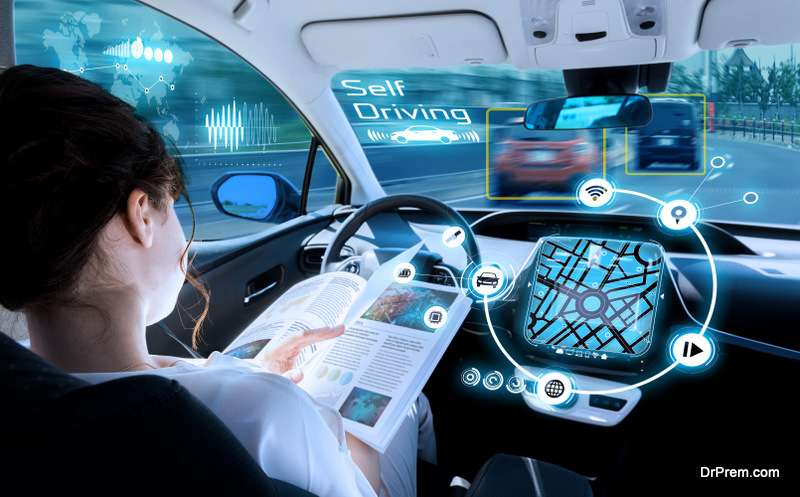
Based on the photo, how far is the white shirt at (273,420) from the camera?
86cm

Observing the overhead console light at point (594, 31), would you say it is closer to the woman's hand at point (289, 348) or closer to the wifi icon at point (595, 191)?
the wifi icon at point (595, 191)

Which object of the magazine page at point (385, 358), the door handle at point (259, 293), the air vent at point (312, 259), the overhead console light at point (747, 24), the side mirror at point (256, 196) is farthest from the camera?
the air vent at point (312, 259)

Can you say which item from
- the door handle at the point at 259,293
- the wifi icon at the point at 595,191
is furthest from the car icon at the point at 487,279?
the door handle at the point at 259,293

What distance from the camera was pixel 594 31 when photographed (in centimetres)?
209

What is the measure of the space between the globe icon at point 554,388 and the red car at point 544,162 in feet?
4.85

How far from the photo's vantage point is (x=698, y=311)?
6.47ft

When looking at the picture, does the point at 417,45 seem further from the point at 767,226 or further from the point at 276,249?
the point at 767,226

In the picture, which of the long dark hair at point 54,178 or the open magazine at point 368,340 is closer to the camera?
the long dark hair at point 54,178

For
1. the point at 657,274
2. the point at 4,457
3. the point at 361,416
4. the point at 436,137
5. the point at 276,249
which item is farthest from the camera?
the point at 436,137

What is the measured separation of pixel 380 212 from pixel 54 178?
1441mm

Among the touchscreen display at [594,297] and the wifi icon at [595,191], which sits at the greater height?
the wifi icon at [595,191]

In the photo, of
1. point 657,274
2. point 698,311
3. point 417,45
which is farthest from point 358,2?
point 698,311

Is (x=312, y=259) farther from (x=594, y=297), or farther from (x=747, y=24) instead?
(x=747, y=24)

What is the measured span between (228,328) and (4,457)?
7.34ft
